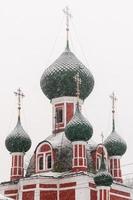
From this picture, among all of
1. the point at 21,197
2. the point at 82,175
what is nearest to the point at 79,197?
the point at 82,175

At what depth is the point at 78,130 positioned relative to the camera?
2947 cm

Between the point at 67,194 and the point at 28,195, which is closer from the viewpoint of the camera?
the point at 67,194

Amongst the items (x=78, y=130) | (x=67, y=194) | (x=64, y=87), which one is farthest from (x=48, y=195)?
(x=64, y=87)

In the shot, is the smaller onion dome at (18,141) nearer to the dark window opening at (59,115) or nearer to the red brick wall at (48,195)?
the dark window opening at (59,115)

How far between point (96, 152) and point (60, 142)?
65.6 inches

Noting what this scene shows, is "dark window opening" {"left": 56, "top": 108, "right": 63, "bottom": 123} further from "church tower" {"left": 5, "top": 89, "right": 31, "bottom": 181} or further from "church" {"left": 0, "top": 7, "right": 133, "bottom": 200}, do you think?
"church tower" {"left": 5, "top": 89, "right": 31, "bottom": 181}

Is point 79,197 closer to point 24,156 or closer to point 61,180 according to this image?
point 61,180

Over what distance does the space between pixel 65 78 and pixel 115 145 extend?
3808 millimetres

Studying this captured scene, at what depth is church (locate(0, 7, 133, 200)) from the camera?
1143 inches

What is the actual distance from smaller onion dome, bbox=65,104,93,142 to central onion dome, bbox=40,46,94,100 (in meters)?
2.71

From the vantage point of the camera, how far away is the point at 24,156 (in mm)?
32156

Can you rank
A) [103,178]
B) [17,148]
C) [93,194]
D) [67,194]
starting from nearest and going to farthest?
[103,178] → [93,194] → [67,194] → [17,148]

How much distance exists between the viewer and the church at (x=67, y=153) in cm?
2904

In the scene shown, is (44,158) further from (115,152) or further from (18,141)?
(115,152)
